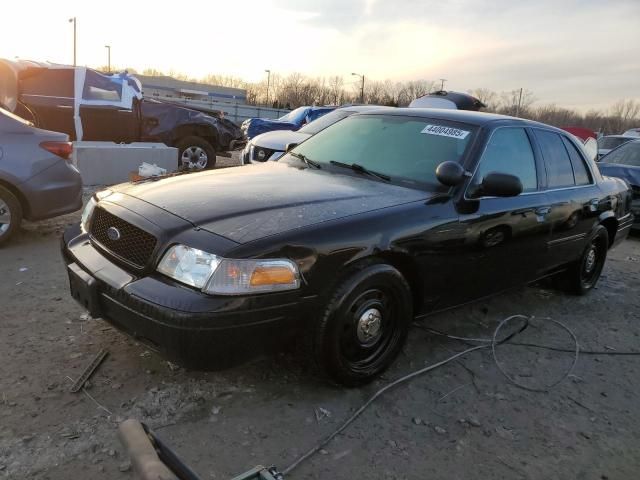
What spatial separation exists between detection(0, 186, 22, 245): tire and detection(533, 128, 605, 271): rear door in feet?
15.6

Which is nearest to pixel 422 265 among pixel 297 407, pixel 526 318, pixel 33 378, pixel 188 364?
pixel 297 407

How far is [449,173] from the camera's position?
10.9ft

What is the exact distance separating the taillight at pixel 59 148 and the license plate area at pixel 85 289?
2.65 meters

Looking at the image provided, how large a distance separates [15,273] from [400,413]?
3500mm

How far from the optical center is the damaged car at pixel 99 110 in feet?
30.3

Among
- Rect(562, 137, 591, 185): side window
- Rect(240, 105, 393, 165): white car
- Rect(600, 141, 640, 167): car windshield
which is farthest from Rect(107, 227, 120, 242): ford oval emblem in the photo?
Rect(600, 141, 640, 167): car windshield

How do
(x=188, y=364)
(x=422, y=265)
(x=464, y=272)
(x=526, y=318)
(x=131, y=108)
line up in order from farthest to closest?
1. (x=131, y=108)
2. (x=526, y=318)
3. (x=464, y=272)
4. (x=422, y=265)
5. (x=188, y=364)

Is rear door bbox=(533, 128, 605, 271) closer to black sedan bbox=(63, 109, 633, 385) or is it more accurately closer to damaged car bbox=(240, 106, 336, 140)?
black sedan bbox=(63, 109, 633, 385)

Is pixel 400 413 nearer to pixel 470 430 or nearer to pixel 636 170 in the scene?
pixel 470 430

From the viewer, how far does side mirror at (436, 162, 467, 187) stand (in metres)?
3.34

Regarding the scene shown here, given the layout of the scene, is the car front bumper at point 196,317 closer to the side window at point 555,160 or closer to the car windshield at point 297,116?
the side window at point 555,160

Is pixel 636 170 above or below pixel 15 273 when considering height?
above

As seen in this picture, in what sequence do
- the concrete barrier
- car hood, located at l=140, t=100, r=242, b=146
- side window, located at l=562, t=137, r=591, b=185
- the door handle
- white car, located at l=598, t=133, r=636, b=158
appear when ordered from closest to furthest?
the door handle < side window, located at l=562, t=137, r=591, b=185 < the concrete barrier < car hood, located at l=140, t=100, r=242, b=146 < white car, located at l=598, t=133, r=636, b=158

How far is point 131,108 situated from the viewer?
10.1 meters
